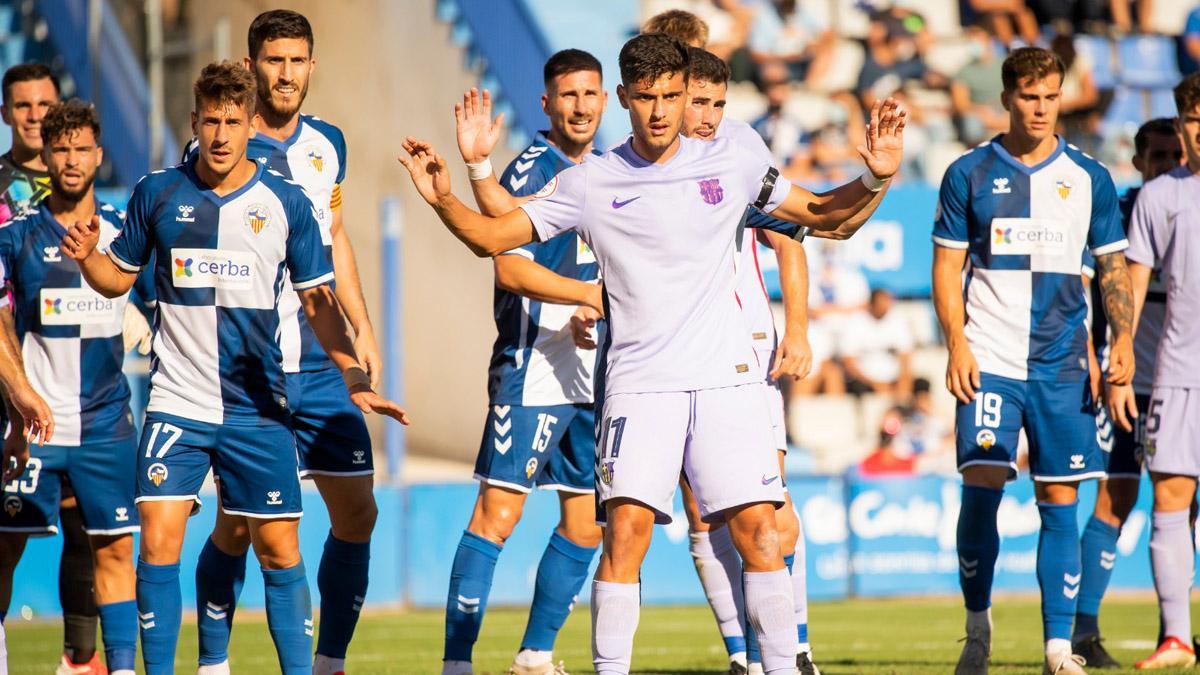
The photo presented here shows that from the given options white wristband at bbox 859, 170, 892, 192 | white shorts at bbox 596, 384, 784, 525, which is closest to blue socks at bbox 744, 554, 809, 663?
white shorts at bbox 596, 384, 784, 525

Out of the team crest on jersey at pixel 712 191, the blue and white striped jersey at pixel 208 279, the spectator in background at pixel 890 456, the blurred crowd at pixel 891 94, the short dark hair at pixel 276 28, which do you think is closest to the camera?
the team crest on jersey at pixel 712 191

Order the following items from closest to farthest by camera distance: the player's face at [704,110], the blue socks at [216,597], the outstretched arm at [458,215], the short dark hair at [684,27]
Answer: the outstretched arm at [458,215], the blue socks at [216,597], the player's face at [704,110], the short dark hair at [684,27]

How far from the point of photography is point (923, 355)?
19656mm

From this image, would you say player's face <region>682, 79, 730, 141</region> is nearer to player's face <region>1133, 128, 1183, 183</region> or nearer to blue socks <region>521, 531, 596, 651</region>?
blue socks <region>521, 531, 596, 651</region>

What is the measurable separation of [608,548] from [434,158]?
1.51 metres

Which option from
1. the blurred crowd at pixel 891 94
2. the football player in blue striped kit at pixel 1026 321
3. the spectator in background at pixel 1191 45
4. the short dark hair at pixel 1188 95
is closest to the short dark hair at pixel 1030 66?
the football player in blue striped kit at pixel 1026 321

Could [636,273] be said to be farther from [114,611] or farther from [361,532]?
[114,611]

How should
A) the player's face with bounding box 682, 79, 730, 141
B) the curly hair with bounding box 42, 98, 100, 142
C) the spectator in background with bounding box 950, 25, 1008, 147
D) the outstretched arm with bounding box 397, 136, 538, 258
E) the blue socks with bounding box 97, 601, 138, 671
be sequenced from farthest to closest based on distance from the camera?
1. the spectator in background with bounding box 950, 25, 1008, 147
2. the curly hair with bounding box 42, 98, 100, 142
3. the player's face with bounding box 682, 79, 730, 141
4. the blue socks with bounding box 97, 601, 138, 671
5. the outstretched arm with bounding box 397, 136, 538, 258

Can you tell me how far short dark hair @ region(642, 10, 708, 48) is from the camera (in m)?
7.38

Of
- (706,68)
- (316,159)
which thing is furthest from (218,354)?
(706,68)

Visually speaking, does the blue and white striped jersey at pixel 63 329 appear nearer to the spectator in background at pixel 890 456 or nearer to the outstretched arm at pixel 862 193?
the outstretched arm at pixel 862 193

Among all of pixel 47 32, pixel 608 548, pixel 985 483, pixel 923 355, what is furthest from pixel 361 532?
pixel 923 355

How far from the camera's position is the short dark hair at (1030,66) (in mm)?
7043

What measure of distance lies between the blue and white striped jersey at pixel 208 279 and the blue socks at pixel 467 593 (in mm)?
1229
